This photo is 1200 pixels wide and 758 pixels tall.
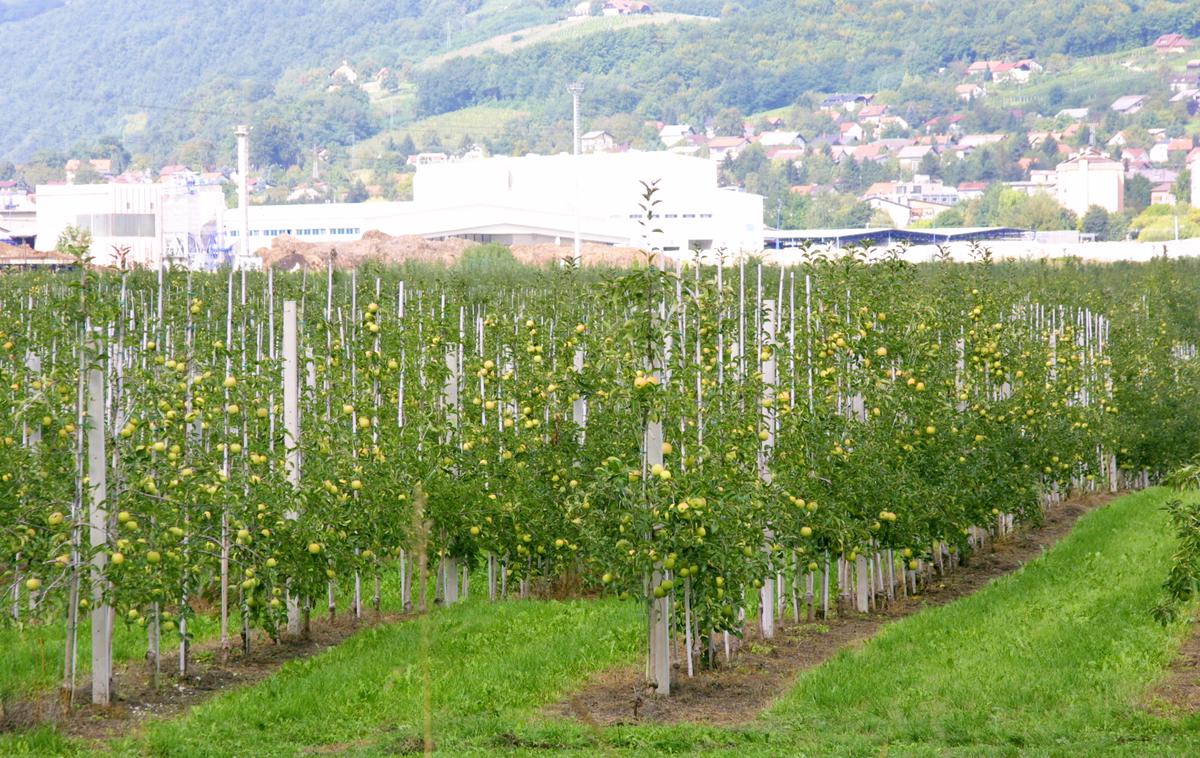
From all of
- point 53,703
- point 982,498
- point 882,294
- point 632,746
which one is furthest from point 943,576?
point 53,703

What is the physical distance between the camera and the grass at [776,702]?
972 centimetres

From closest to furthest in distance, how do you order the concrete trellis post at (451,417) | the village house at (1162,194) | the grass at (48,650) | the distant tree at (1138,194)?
the grass at (48,650) < the concrete trellis post at (451,417) < the distant tree at (1138,194) < the village house at (1162,194)

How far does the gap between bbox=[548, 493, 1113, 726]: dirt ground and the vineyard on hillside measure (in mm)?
235

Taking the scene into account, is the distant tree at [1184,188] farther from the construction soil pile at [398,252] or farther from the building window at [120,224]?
the construction soil pile at [398,252]

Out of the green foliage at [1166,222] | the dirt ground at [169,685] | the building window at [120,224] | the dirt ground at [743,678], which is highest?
the green foliage at [1166,222]

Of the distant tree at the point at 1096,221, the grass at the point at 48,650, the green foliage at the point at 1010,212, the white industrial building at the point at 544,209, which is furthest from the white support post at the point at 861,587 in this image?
the distant tree at the point at 1096,221

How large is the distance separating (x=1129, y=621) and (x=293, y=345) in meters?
7.61

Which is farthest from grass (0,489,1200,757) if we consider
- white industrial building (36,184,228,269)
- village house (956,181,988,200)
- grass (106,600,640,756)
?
village house (956,181,988,200)

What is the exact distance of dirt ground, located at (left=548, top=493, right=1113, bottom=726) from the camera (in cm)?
1080

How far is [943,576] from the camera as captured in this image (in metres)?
17.9

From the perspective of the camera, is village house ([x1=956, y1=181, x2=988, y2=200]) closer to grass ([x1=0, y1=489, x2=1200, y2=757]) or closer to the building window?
the building window

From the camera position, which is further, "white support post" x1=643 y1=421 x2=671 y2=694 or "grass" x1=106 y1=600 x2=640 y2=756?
"white support post" x1=643 y1=421 x2=671 y2=694

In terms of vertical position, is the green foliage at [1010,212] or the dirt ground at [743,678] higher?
the green foliage at [1010,212]

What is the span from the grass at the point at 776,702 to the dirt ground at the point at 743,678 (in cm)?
26
